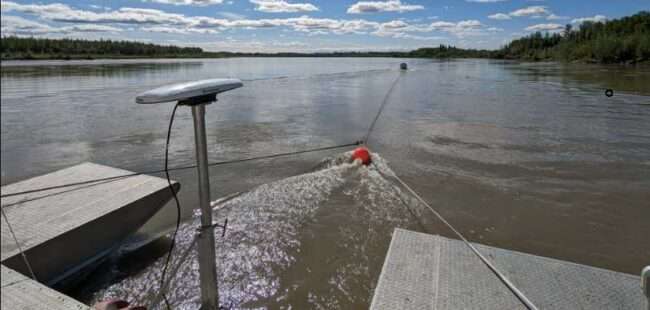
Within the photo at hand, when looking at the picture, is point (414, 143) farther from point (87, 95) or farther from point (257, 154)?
point (87, 95)

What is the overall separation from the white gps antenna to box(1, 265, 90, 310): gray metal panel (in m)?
0.55

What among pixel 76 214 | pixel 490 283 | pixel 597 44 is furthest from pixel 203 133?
pixel 597 44

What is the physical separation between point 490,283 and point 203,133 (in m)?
1.85

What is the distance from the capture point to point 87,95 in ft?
38.7

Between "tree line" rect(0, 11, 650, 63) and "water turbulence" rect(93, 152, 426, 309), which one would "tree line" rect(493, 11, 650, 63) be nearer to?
"tree line" rect(0, 11, 650, 63)

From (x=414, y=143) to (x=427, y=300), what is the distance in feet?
17.4

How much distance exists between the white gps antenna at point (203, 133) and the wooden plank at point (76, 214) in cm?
127

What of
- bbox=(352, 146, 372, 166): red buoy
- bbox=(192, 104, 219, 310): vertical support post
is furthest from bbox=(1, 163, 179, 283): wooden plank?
bbox=(352, 146, 372, 166): red buoy

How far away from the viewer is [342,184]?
16.0 ft

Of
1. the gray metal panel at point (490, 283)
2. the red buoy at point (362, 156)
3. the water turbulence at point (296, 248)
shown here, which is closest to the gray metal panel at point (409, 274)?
the gray metal panel at point (490, 283)

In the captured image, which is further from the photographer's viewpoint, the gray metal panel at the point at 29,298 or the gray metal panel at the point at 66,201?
the gray metal panel at the point at 66,201

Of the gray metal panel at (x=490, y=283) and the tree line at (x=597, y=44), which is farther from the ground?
the tree line at (x=597, y=44)

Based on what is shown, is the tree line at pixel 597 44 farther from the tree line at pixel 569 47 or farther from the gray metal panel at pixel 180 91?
the gray metal panel at pixel 180 91

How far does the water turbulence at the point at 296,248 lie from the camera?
2.74m
